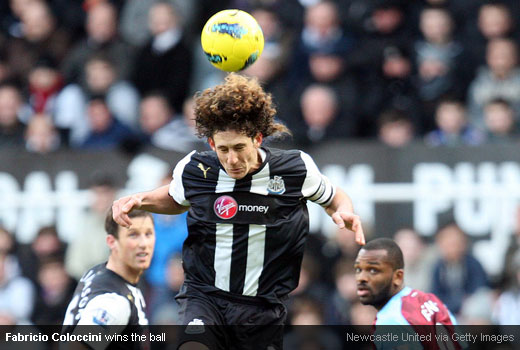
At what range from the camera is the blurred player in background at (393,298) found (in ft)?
21.8

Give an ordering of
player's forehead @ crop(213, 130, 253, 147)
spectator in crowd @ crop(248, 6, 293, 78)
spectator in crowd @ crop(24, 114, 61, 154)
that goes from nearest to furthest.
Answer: player's forehead @ crop(213, 130, 253, 147) < spectator in crowd @ crop(248, 6, 293, 78) < spectator in crowd @ crop(24, 114, 61, 154)

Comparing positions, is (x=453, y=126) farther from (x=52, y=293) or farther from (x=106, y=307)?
(x=106, y=307)

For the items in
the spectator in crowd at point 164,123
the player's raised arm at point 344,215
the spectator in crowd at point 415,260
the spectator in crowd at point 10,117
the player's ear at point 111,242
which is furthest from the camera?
the spectator in crowd at point 10,117

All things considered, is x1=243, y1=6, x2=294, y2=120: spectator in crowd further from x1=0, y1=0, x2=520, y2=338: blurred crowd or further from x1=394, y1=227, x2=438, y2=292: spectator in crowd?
x1=394, y1=227, x2=438, y2=292: spectator in crowd

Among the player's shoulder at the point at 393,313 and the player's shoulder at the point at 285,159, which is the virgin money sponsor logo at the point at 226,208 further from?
the player's shoulder at the point at 393,313

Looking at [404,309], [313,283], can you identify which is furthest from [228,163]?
[313,283]

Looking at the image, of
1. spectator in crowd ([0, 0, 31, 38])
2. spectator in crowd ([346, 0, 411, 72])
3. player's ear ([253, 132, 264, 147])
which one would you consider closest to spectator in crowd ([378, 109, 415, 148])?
spectator in crowd ([346, 0, 411, 72])

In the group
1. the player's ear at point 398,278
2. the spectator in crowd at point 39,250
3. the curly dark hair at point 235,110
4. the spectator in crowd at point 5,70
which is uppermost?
the spectator in crowd at point 5,70

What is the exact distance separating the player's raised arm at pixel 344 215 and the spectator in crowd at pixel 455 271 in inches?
152

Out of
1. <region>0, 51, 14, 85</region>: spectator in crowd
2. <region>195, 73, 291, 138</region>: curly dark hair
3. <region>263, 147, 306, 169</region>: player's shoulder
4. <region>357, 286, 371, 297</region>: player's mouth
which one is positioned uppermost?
<region>0, 51, 14, 85</region>: spectator in crowd

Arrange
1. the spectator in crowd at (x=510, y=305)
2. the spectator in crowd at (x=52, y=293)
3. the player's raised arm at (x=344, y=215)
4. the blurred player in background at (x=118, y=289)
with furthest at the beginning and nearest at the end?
the spectator in crowd at (x=52, y=293) → the spectator in crowd at (x=510, y=305) → the blurred player in background at (x=118, y=289) → the player's raised arm at (x=344, y=215)

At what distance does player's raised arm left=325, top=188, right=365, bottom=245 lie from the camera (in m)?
6.25

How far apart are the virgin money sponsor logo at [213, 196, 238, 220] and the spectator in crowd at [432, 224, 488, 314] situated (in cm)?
439

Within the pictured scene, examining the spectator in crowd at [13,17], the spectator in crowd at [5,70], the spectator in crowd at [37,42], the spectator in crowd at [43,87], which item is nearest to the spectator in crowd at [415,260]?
the spectator in crowd at [43,87]
